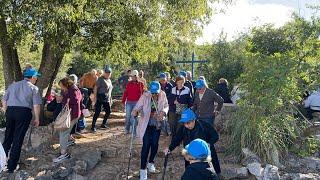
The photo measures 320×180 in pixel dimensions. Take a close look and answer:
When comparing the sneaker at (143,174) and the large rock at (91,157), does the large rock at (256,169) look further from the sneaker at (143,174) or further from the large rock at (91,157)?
the large rock at (91,157)

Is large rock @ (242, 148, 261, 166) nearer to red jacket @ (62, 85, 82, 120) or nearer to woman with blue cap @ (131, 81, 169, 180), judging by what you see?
woman with blue cap @ (131, 81, 169, 180)

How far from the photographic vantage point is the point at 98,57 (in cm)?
1222

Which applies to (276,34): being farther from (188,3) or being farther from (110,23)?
(110,23)

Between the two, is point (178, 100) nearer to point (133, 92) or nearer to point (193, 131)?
point (133, 92)

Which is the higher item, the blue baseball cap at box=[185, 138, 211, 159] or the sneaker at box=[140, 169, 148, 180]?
the blue baseball cap at box=[185, 138, 211, 159]

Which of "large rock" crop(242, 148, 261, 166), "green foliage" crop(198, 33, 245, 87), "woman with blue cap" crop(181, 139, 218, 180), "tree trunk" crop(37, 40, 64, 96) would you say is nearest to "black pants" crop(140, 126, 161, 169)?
"large rock" crop(242, 148, 261, 166)

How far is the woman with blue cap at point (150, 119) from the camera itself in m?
8.06

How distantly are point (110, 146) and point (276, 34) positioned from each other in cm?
891

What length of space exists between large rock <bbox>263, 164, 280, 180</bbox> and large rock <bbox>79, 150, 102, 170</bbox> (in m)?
3.16

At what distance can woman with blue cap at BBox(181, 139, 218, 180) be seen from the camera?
4898 millimetres

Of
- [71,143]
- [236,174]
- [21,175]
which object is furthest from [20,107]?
[236,174]

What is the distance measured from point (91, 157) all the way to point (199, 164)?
181 inches

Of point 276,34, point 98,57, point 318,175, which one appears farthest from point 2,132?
point 276,34

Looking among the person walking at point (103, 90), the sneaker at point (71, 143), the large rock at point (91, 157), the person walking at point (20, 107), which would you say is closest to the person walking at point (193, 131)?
the large rock at point (91, 157)
